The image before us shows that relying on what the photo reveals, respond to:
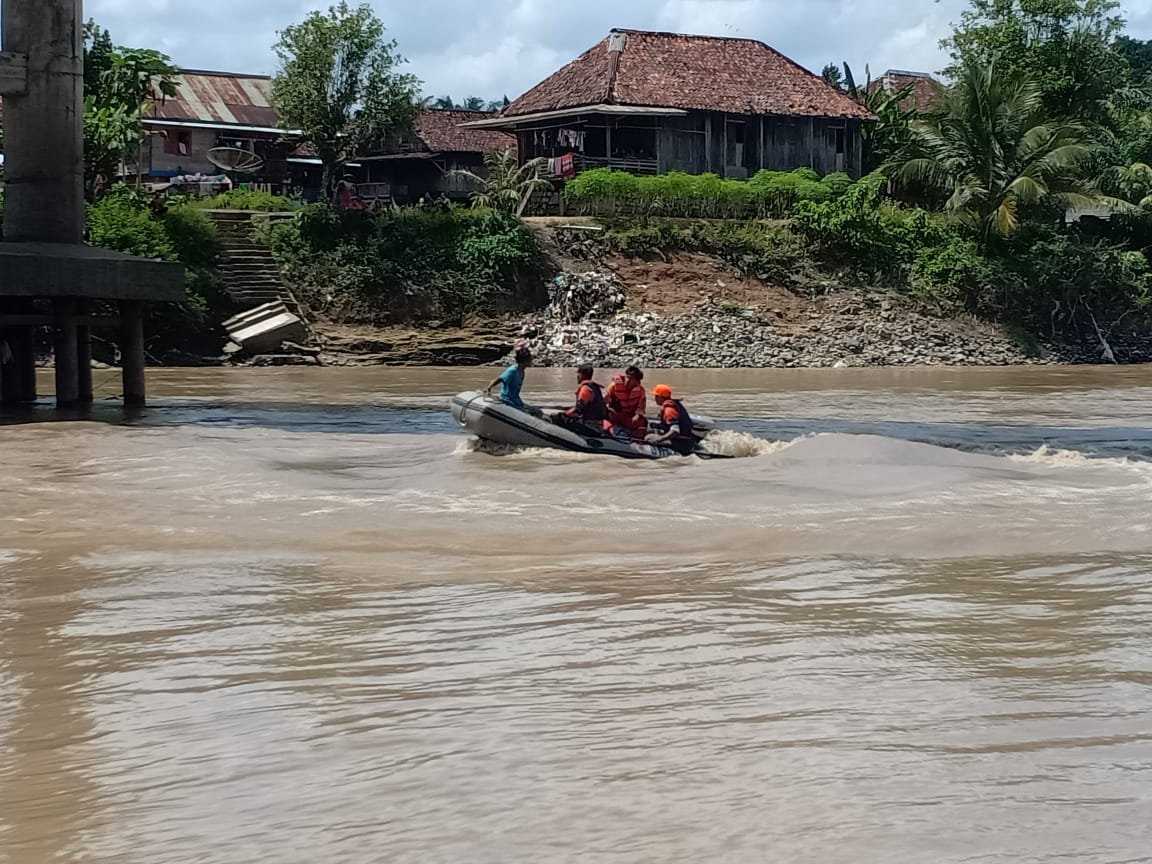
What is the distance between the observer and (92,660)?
703 centimetres

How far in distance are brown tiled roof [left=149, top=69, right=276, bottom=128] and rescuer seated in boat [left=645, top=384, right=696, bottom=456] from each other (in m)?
34.7

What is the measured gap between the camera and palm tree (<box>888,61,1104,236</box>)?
120 ft

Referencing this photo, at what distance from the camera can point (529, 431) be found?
50.8ft

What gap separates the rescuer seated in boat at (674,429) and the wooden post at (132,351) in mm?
8928

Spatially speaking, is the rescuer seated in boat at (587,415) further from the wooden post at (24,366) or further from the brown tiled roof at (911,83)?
the brown tiled roof at (911,83)

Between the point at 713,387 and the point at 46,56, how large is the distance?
43.2 ft

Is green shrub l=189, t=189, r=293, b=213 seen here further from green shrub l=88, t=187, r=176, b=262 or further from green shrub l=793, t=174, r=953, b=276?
green shrub l=793, t=174, r=953, b=276

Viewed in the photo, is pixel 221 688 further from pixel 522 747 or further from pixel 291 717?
pixel 522 747

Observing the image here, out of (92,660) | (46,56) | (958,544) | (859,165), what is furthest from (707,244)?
(92,660)

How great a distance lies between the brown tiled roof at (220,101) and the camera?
47.3m

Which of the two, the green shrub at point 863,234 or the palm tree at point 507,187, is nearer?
the palm tree at point 507,187

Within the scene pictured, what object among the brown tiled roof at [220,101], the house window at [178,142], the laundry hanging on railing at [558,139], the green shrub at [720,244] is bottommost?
the green shrub at [720,244]

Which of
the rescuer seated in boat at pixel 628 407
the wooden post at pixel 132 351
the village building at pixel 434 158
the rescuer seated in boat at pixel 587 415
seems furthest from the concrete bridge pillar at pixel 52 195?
the village building at pixel 434 158

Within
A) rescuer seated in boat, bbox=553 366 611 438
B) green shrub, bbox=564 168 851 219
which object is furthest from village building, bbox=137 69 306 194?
rescuer seated in boat, bbox=553 366 611 438
